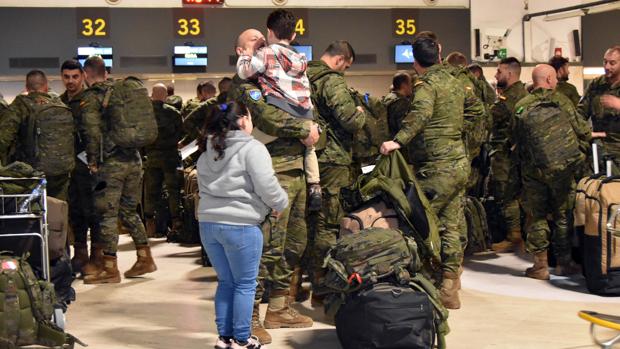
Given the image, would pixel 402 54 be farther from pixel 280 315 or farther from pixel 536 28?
pixel 280 315

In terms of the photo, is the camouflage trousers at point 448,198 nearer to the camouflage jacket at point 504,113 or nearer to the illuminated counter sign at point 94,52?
the camouflage jacket at point 504,113

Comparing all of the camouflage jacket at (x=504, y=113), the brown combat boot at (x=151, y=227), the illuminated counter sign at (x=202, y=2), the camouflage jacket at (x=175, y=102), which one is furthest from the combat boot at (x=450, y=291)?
the illuminated counter sign at (x=202, y=2)

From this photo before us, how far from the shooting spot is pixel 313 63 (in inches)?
264

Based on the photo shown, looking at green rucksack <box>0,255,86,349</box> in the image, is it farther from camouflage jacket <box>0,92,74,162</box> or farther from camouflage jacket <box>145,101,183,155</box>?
camouflage jacket <box>145,101,183,155</box>

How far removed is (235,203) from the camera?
5.15 metres

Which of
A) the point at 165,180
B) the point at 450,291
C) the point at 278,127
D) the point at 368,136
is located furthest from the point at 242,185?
the point at 165,180

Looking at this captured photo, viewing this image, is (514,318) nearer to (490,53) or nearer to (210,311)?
(210,311)

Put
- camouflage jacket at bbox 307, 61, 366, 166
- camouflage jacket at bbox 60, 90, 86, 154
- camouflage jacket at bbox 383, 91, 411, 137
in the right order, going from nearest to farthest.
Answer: camouflage jacket at bbox 307, 61, 366, 166, camouflage jacket at bbox 60, 90, 86, 154, camouflage jacket at bbox 383, 91, 411, 137

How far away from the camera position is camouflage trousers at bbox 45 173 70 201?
7.89 m

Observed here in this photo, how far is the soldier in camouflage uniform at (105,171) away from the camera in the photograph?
7.99 m

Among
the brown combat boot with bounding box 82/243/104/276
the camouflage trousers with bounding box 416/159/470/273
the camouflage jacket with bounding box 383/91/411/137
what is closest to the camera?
the camouflage trousers with bounding box 416/159/470/273

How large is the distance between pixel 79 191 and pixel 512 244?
13.4ft

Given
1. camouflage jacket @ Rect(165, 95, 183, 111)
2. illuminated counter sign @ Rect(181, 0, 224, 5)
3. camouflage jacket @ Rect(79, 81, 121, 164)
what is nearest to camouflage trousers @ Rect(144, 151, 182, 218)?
camouflage jacket @ Rect(165, 95, 183, 111)

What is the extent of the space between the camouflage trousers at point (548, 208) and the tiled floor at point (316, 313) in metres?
Answer: 0.31
